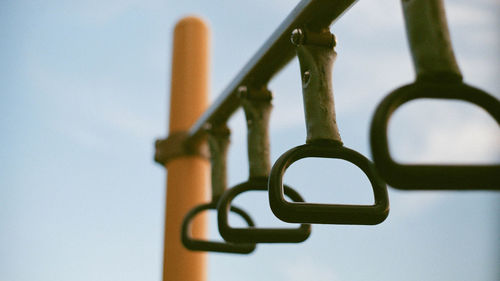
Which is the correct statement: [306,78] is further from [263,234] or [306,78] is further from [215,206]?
Answer: [215,206]

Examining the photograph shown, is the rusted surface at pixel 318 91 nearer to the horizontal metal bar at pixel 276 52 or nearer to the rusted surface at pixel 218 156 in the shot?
the horizontal metal bar at pixel 276 52

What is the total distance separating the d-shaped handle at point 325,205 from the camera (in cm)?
39

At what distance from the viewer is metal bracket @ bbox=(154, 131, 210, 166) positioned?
1.05 meters

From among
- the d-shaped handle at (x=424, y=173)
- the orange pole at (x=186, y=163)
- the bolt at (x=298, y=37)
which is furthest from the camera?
the orange pole at (x=186, y=163)

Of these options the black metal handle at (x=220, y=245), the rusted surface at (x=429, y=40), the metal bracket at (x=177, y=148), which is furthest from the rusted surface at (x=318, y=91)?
the metal bracket at (x=177, y=148)

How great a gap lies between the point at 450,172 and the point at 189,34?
96cm

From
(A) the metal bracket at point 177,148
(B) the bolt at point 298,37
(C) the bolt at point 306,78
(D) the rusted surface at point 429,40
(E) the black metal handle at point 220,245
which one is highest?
(A) the metal bracket at point 177,148

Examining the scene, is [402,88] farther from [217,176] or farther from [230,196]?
[217,176]

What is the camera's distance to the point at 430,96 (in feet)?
0.93

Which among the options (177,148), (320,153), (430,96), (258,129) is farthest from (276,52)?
(177,148)

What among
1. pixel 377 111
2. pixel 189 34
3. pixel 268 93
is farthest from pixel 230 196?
pixel 189 34

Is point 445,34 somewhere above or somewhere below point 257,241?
above

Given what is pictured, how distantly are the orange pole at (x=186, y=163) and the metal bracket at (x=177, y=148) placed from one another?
12 millimetres

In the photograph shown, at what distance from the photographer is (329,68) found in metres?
0.48
